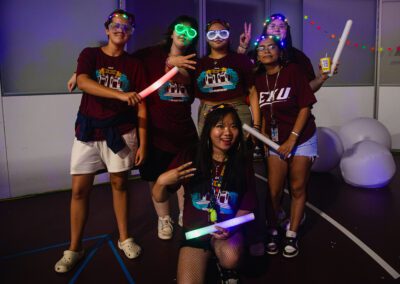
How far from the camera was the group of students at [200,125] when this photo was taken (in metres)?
2.19

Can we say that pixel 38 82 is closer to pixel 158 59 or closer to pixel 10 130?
pixel 10 130

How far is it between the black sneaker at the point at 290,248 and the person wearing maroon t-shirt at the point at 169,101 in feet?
3.50

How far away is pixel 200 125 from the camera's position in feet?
8.97

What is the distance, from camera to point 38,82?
4254mm

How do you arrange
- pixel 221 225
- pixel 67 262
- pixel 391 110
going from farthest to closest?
pixel 391 110
pixel 67 262
pixel 221 225

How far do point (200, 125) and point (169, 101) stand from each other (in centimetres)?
30

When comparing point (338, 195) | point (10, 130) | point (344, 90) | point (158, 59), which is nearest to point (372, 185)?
point (338, 195)

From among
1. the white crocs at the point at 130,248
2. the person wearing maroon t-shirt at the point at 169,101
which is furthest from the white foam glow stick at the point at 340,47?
the white crocs at the point at 130,248

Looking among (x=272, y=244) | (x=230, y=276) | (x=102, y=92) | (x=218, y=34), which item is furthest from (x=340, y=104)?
(x=102, y=92)

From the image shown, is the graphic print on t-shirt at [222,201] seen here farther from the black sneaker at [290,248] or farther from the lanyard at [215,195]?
the black sneaker at [290,248]

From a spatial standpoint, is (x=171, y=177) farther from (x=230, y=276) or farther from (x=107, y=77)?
(x=107, y=77)

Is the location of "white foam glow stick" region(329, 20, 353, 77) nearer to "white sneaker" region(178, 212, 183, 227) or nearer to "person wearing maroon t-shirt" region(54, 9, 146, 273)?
"person wearing maroon t-shirt" region(54, 9, 146, 273)

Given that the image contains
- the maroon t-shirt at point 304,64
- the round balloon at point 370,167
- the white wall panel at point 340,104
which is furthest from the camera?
the white wall panel at point 340,104

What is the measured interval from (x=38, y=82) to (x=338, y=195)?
378 centimetres
